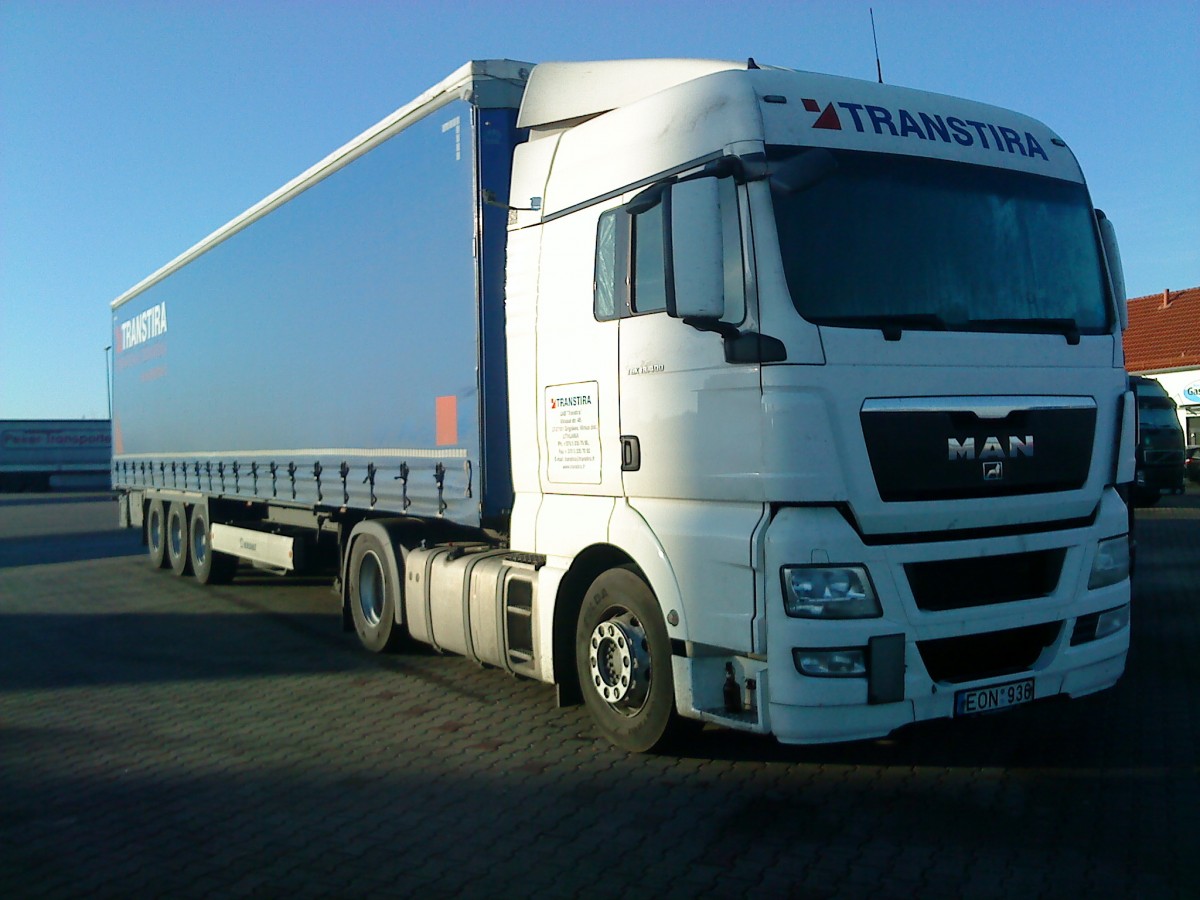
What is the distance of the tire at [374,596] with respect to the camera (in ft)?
28.9

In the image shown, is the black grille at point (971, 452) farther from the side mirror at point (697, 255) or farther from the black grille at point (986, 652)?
the side mirror at point (697, 255)

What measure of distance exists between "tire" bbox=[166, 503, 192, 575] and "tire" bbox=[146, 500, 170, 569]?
23cm

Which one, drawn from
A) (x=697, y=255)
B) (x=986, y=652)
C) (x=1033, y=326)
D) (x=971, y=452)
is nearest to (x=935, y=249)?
(x=1033, y=326)

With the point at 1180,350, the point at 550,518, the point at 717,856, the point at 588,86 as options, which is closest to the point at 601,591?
the point at 550,518

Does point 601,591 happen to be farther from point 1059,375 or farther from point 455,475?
point 1059,375

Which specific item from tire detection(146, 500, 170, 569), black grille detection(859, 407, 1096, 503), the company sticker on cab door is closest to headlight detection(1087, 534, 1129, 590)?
black grille detection(859, 407, 1096, 503)

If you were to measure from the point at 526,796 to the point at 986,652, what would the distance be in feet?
7.46

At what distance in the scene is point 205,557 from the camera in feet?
45.4

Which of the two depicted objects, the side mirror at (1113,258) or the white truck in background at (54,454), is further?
the white truck in background at (54,454)

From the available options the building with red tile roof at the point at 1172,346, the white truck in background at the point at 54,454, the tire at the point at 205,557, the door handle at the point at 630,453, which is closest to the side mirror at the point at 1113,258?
the door handle at the point at 630,453

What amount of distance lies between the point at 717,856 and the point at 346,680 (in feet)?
14.3

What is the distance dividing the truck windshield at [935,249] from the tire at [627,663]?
5.66ft

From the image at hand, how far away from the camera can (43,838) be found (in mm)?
5086

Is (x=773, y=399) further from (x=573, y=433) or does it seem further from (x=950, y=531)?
(x=573, y=433)
